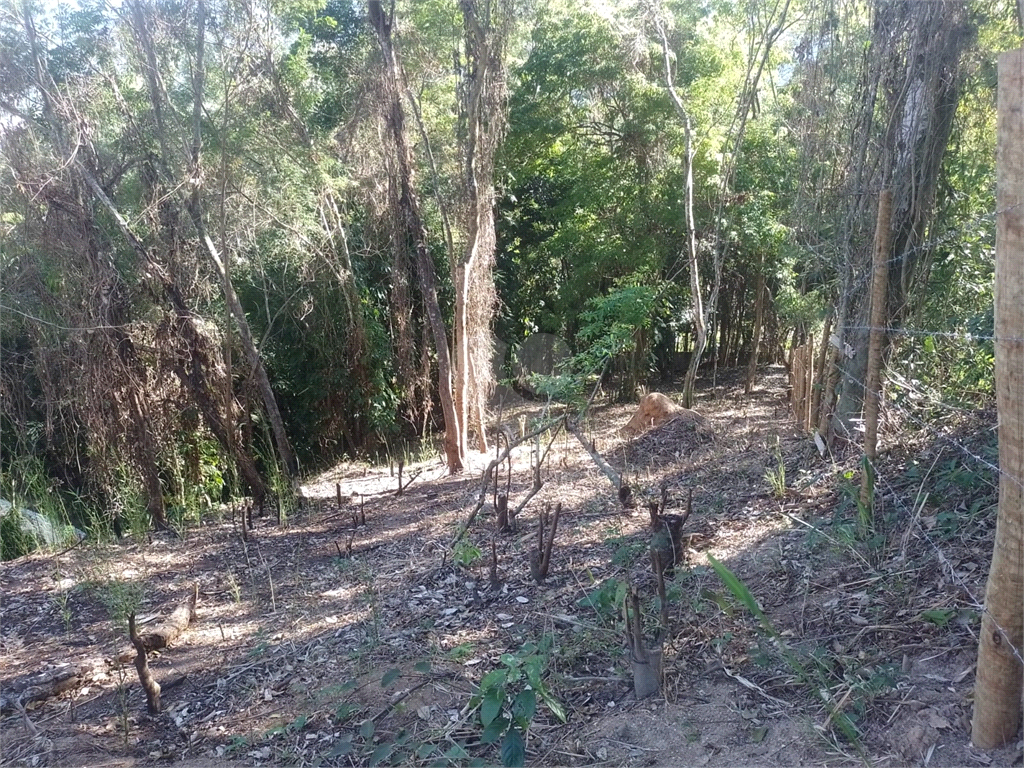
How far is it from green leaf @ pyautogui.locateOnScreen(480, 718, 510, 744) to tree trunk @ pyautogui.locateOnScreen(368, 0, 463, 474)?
5.82m

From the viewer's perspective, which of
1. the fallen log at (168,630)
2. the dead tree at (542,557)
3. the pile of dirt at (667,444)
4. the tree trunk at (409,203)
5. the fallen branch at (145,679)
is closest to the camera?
the fallen branch at (145,679)

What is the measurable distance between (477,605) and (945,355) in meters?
3.34

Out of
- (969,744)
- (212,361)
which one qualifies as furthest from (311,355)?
(969,744)

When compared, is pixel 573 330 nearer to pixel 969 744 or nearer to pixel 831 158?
pixel 831 158

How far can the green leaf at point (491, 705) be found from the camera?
287 cm

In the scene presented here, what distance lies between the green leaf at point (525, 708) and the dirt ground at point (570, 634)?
192 mm

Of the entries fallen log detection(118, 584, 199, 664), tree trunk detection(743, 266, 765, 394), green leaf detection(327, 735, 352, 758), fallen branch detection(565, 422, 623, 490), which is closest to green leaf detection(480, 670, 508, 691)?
green leaf detection(327, 735, 352, 758)

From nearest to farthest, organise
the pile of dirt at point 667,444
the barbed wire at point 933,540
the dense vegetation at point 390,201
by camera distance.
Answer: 1. the barbed wire at point 933,540
2. the dense vegetation at point 390,201
3. the pile of dirt at point 667,444

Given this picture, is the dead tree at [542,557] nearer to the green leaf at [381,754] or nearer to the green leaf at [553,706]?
the green leaf at [553,706]

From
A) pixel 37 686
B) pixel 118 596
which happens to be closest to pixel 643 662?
pixel 37 686

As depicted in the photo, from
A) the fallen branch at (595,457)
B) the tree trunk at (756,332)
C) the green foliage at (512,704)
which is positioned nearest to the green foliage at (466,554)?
the fallen branch at (595,457)

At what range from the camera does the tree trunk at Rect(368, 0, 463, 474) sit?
8023 mm

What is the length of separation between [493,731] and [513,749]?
0.13 meters

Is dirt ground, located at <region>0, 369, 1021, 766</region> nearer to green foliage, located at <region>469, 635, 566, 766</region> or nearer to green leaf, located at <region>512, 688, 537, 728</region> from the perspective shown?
green foliage, located at <region>469, 635, 566, 766</region>
